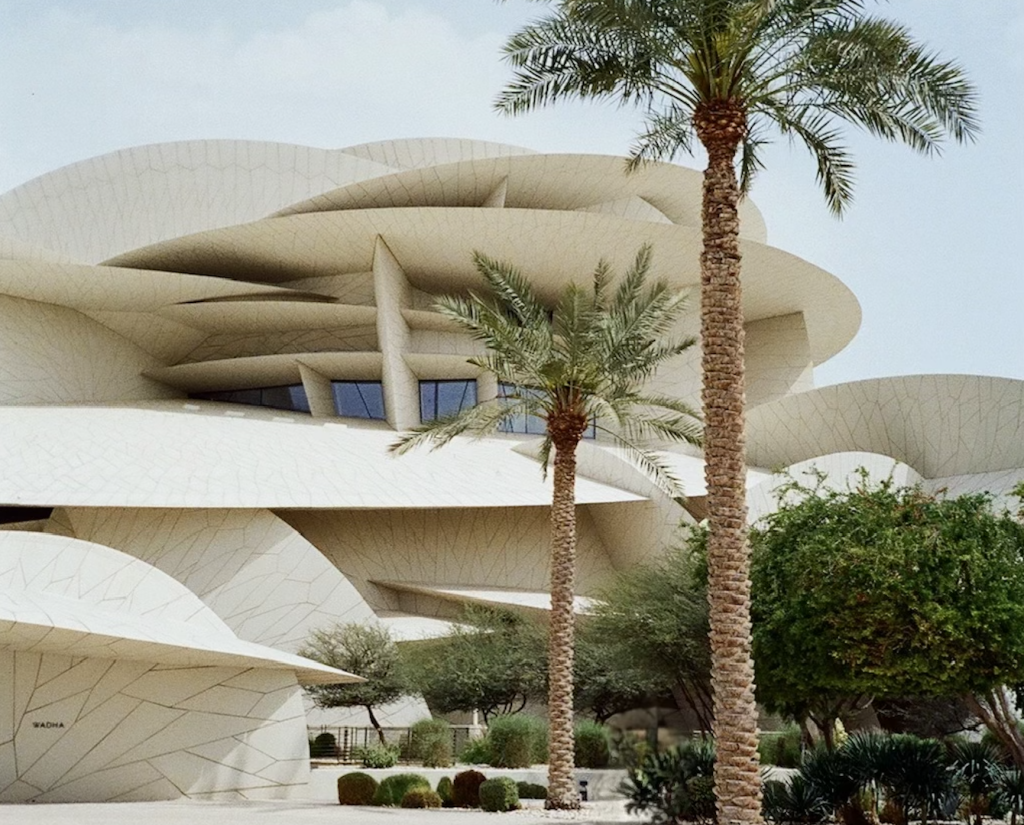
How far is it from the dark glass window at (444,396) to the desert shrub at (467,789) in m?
27.0

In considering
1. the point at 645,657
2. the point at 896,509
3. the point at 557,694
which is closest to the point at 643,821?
the point at 557,694

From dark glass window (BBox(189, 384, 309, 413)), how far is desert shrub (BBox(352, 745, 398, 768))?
2281cm

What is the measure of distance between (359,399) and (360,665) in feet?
59.5

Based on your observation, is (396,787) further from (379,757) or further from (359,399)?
(359,399)

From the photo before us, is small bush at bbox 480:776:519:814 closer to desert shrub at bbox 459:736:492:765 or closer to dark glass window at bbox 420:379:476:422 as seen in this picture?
desert shrub at bbox 459:736:492:765

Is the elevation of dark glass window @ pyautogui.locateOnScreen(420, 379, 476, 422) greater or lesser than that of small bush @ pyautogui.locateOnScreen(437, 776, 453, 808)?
greater

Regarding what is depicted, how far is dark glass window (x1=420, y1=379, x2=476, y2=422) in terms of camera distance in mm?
48375

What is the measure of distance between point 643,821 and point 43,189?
55.4 metres

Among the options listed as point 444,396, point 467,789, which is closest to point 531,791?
point 467,789

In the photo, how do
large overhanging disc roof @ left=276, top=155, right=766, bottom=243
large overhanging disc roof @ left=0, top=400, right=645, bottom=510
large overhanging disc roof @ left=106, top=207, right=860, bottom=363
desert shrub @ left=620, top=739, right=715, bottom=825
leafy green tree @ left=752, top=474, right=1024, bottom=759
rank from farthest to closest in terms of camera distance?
large overhanging disc roof @ left=276, top=155, right=766, bottom=243
large overhanging disc roof @ left=106, top=207, right=860, bottom=363
large overhanging disc roof @ left=0, top=400, right=645, bottom=510
leafy green tree @ left=752, top=474, right=1024, bottom=759
desert shrub @ left=620, top=739, right=715, bottom=825

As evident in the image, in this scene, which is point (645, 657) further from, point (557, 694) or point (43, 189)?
point (43, 189)

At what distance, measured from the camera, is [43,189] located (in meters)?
54.7

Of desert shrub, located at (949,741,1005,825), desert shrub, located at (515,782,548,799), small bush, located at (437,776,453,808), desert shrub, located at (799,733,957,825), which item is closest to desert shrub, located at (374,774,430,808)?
small bush, located at (437,776,453,808)

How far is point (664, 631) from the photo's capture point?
30953mm
